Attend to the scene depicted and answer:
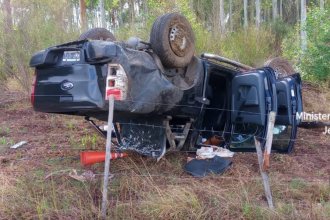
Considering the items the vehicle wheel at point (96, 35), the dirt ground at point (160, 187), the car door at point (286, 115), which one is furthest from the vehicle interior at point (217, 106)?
the vehicle wheel at point (96, 35)

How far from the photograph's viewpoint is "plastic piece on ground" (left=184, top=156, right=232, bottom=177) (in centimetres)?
568

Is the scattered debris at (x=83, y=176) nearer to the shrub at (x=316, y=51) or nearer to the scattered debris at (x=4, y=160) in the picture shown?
the scattered debris at (x=4, y=160)

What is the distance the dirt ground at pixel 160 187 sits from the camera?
4469 mm

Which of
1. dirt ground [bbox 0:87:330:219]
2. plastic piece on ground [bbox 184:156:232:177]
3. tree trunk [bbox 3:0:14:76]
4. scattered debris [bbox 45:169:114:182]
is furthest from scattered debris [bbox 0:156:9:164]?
tree trunk [bbox 3:0:14:76]

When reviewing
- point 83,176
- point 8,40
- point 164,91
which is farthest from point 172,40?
point 8,40

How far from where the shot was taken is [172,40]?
17.8 ft

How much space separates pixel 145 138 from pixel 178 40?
1.20 meters

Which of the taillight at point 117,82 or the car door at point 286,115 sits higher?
the taillight at point 117,82

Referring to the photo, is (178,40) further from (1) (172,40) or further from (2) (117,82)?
(2) (117,82)

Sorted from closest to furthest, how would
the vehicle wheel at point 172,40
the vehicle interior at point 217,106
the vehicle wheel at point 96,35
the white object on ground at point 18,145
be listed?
the vehicle wheel at point 172,40, the vehicle wheel at point 96,35, the vehicle interior at point 217,106, the white object on ground at point 18,145

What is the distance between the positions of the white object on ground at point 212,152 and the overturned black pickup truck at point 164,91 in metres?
0.15

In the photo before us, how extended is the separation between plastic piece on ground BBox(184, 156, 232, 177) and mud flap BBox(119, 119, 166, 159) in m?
0.44

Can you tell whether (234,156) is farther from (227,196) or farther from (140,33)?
(140,33)

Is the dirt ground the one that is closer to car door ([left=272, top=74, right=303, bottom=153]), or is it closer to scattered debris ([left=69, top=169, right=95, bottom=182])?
scattered debris ([left=69, top=169, right=95, bottom=182])
